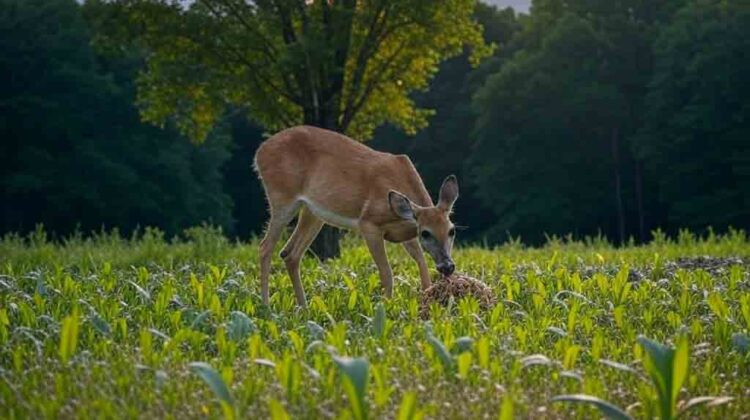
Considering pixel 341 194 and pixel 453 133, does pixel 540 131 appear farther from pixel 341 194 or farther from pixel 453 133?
pixel 341 194

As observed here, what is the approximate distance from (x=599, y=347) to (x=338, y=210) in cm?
393

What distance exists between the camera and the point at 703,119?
120 feet

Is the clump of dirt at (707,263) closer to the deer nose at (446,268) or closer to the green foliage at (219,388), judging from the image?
the deer nose at (446,268)

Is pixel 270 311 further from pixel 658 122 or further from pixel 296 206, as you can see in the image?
pixel 658 122

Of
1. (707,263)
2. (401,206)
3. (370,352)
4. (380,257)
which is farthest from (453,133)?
(370,352)

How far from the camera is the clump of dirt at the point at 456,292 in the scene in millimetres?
8609

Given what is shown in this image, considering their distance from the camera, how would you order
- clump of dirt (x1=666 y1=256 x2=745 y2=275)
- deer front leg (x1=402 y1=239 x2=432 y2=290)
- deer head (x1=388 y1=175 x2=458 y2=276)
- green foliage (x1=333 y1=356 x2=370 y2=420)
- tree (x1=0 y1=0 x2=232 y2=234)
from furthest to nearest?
1. tree (x1=0 y1=0 x2=232 y2=234)
2. clump of dirt (x1=666 y1=256 x2=745 y2=275)
3. deer front leg (x1=402 y1=239 x2=432 y2=290)
4. deer head (x1=388 y1=175 x2=458 y2=276)
5. green foliage (x1=333 y1=356 x2=370 y2=420)

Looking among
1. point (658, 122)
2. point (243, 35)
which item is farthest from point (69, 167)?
point (243, 35)

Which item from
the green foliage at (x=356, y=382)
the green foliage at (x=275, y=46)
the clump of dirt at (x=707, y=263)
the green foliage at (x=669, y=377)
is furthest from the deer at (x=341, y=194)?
the green foliage at (x=275, y=46)

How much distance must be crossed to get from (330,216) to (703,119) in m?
29.1

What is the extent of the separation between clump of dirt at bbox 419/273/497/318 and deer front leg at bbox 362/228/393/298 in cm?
40

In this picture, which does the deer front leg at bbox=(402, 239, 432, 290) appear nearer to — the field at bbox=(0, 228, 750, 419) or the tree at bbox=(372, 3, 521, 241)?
the field at bbox=(0, 228, 750, 419)

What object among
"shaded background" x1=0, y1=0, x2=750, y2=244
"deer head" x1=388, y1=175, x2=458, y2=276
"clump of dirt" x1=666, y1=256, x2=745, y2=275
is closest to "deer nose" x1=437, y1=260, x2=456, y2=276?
"deer head" x1=388, y1=175, x2=458, y2=276

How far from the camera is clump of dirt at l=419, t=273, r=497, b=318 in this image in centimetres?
861
